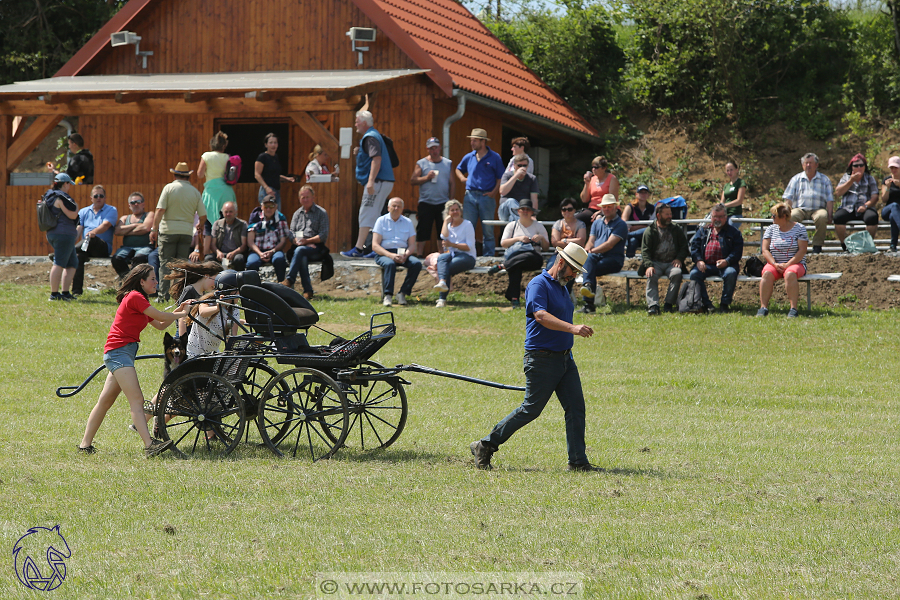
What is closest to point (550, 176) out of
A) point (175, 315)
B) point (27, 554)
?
point (175, 315)

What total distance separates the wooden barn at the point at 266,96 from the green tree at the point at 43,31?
6.13 meters

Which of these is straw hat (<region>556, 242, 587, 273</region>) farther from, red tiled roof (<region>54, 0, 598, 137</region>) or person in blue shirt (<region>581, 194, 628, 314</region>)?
red tiled roof (<region>54, 0, 598, 137</region>)

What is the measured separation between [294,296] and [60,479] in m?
2.40

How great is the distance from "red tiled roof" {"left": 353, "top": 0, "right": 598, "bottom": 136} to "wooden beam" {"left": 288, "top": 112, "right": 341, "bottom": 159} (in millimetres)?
2486

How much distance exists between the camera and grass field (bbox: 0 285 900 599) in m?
5.48

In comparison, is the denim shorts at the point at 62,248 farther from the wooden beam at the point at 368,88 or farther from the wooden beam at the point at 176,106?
the wooden beam at the point at 368,88

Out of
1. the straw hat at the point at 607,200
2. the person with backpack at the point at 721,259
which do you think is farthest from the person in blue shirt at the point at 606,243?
the person with backpack at the point at 721,259

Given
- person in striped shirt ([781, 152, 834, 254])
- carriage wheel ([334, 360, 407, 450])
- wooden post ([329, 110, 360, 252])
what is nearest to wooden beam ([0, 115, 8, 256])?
wooden post ([329, 110, 360, 252])

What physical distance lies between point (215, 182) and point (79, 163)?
3.95 m

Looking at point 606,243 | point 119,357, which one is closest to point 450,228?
point 606,243

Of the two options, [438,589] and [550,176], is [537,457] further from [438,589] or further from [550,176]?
[550,176]

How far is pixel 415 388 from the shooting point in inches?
456

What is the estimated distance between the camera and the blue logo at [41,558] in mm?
5277

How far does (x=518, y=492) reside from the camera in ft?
23.7
